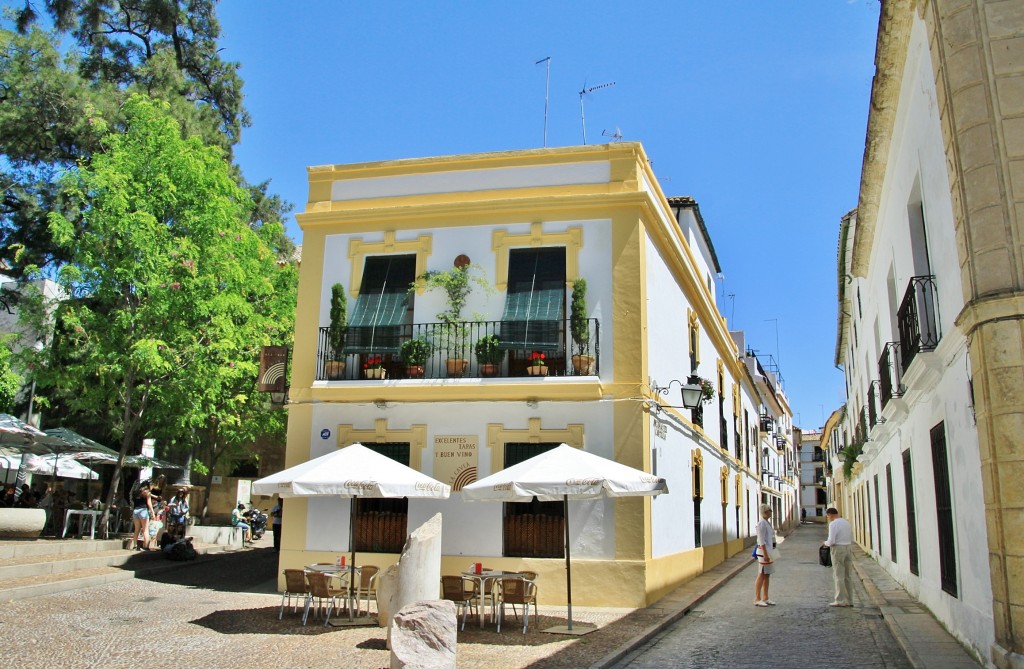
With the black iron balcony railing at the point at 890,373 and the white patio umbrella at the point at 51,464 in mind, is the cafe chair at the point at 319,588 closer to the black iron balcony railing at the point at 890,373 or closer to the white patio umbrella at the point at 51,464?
the black iron balcony railing at the point at 890,373

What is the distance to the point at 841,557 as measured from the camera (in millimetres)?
12375

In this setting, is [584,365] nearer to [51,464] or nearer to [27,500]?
[51,464]

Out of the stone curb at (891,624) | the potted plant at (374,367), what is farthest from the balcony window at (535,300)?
the stone curb at (891,624)

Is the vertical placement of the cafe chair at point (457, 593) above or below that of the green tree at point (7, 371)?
below

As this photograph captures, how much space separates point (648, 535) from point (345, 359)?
581 cm

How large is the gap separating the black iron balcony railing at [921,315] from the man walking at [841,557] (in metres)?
3.50

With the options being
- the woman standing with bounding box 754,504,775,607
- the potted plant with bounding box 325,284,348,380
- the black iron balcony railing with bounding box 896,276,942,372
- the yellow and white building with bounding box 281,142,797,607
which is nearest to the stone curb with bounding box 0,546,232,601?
the yellow and white building with bounding box 281,142,797,607

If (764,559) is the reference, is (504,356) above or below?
above

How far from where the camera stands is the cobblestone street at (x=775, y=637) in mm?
8133

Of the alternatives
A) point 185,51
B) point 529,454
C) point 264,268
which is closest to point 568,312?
point 529,454

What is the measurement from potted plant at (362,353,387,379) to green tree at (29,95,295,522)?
16.8ft

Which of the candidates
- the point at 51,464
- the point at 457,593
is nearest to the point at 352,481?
the point at 457,593

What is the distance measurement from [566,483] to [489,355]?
3.77m

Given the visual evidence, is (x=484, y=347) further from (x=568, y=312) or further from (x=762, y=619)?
(x=762, y=619)
